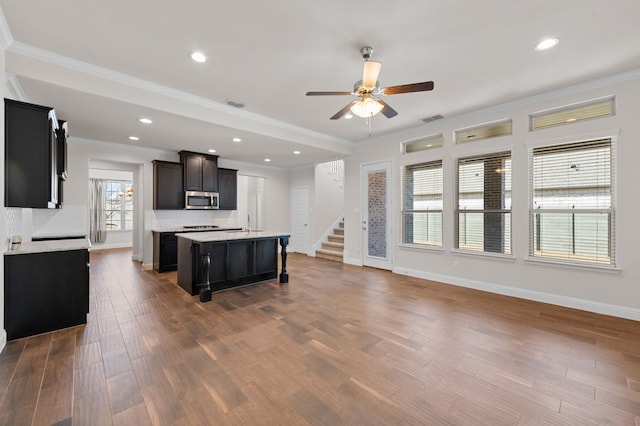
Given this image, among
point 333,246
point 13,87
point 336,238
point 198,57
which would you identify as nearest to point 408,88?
point 198,57

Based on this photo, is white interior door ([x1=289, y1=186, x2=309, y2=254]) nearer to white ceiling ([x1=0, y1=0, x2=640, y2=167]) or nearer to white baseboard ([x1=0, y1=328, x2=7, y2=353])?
white ceiling ([x1=0, y1=0, x2=640, y2=167])

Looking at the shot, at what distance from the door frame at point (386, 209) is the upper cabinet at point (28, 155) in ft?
16.9

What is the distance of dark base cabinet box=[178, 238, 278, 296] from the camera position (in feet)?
13.6

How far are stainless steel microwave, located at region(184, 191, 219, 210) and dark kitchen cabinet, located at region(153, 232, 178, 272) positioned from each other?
85 centimetres

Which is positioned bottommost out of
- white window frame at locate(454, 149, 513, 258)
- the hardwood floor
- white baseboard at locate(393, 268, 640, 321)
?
the hardwood floor

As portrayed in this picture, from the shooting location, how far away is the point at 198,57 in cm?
288

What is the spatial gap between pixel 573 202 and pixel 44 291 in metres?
6.39

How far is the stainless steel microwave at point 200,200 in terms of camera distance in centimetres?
618

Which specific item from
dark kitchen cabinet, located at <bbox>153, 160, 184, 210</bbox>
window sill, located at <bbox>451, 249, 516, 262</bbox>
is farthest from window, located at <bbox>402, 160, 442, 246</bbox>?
dark kitchen cabinet, located at <bbox>153, 160, 184, 210</bbox>

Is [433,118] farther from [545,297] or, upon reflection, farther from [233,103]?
[233,103]

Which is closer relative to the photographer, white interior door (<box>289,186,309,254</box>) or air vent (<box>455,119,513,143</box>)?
air vent (<box>455,119,513,143</box>)

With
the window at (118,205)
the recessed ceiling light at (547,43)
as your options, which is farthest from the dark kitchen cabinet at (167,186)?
the recessed ceiling light at (547,43)

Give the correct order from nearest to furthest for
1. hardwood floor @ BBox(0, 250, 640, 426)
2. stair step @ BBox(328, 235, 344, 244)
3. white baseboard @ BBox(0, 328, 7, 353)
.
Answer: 1. hardwood floor @ BBox(0, 250, 640, 426)
2. white baseboard @ BBox(0, 328, 7, 353)
3. stair step @ BBox(328, 235, 344, 244)

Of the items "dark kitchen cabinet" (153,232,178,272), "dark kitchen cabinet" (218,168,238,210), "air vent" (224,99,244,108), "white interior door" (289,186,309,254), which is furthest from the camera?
"white interior door" (289,186,309,254)
